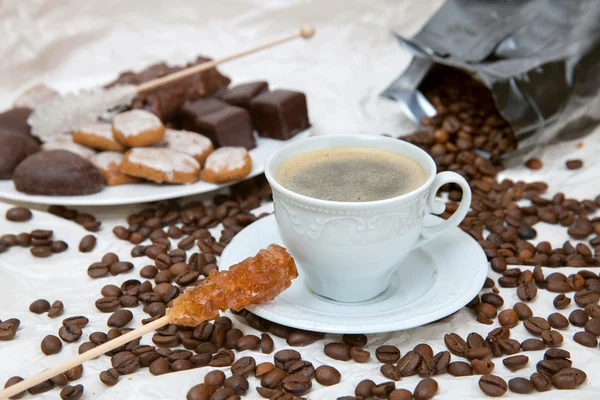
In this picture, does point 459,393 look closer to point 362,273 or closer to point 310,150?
point 362,273

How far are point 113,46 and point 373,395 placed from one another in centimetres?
304

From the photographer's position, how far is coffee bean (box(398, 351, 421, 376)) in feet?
4.66

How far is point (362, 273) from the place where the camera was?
1520 millimetres

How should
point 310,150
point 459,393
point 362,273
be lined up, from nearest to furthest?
point 459,393
point 362,273
point 310,150

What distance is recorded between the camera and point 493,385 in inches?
52.9

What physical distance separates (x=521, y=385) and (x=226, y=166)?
1.22 m

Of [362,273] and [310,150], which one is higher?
[310,150]

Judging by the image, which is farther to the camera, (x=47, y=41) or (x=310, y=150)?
(x=47, y=41)

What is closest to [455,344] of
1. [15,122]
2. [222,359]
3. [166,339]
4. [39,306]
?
[222,359]

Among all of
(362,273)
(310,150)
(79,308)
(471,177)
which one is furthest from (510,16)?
(79,308)

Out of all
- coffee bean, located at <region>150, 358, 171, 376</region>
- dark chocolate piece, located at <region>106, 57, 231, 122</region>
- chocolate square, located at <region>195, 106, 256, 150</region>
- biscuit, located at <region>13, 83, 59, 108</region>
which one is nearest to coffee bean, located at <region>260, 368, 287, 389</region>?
coffee bean, located at <region>150, 358, 171, 376</region>

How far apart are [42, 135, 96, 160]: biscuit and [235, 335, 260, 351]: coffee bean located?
1109mm

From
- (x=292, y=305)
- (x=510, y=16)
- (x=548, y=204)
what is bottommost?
(x=548, y=204)

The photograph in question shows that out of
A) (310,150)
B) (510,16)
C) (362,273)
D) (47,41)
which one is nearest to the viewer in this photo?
(362,273)
